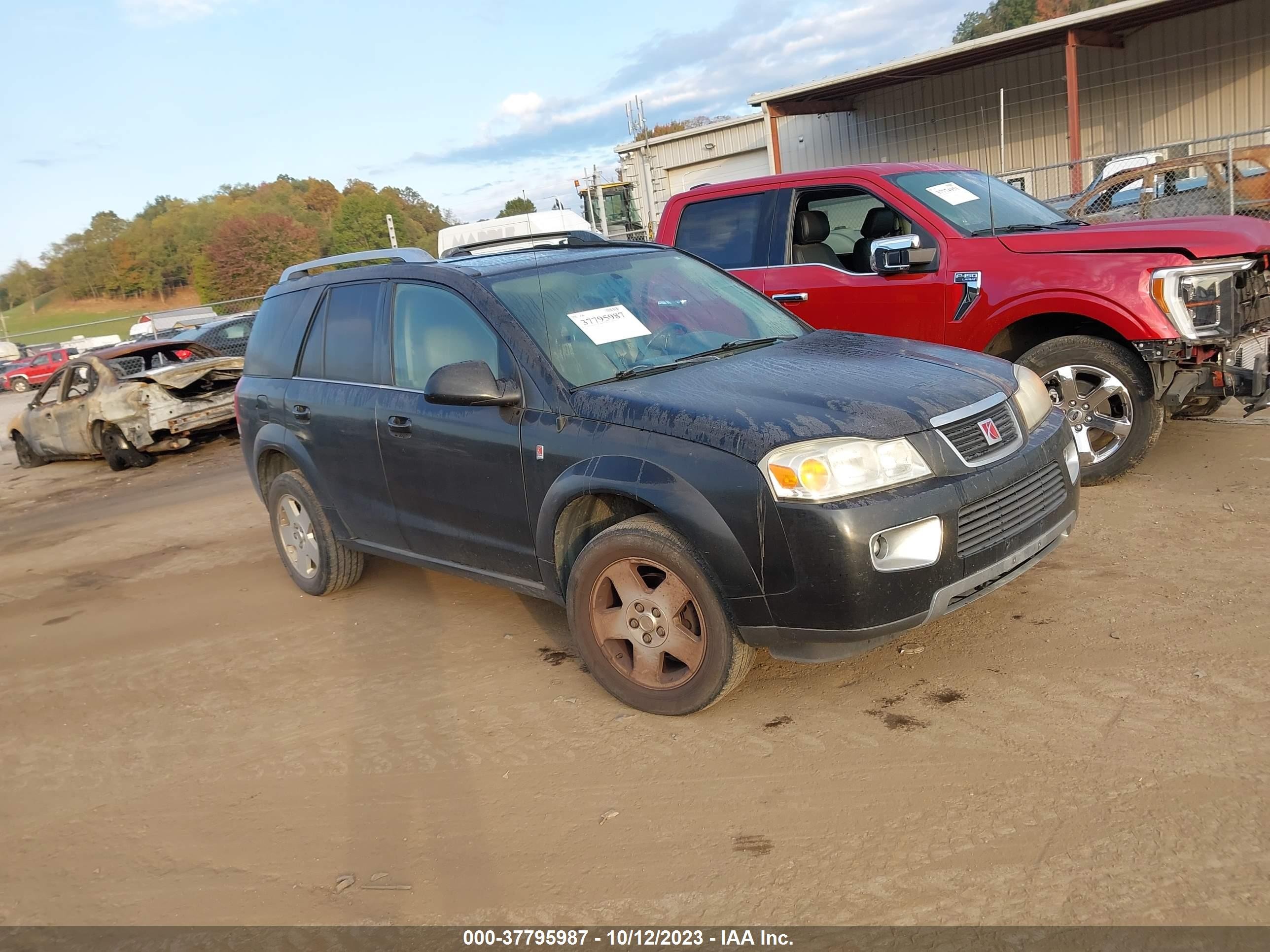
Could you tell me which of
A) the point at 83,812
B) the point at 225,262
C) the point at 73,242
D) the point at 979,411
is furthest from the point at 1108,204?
the point at 73,242

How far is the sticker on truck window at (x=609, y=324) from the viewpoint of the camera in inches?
176

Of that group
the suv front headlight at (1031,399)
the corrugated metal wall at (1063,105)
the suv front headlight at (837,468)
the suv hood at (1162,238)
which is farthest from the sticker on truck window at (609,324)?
the corrugated metal wall at (1063,105)

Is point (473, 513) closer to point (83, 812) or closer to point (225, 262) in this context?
point (83, 812)

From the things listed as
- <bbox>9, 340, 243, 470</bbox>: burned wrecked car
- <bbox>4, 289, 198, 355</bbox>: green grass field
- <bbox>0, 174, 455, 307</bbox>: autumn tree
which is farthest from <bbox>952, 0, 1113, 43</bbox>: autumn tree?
<bbox>9, 340, 243, 470</bbox>: burned wrecked car

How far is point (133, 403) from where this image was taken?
12781mm

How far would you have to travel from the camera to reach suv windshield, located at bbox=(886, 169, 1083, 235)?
6566 millimetres

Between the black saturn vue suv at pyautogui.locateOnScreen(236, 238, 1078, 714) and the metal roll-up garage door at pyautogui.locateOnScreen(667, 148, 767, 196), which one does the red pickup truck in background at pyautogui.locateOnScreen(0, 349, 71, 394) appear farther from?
the black saturn vue suv at pyautogui.locateOnScreen(236, 238, 1078, 714)

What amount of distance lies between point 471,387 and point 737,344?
1279 mm

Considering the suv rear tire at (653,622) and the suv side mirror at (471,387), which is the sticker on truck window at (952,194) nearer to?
the suv side mirror at (471,387)

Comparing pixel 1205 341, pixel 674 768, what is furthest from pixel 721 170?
pixel 674 768

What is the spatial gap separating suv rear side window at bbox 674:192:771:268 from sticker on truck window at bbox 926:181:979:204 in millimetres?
1139

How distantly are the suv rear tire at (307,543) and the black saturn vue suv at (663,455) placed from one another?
0.10 m

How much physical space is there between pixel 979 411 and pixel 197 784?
333cm

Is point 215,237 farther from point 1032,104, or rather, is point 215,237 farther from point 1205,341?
point 1205,341
